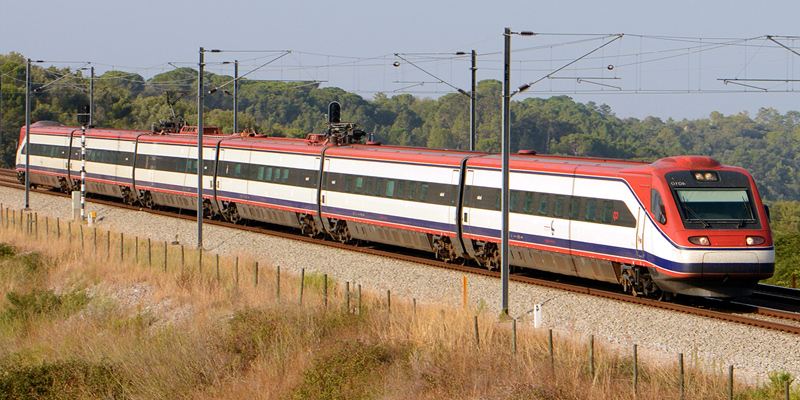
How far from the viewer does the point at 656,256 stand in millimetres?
24875

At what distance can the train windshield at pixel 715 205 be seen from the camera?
24.8m

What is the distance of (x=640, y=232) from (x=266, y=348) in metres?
8.77

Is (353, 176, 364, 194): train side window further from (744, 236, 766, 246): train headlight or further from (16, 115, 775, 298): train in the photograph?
(744, 236, 766, 246): train headlight

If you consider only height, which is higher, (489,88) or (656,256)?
(489,88)

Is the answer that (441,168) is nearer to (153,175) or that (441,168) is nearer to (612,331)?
(612,331)

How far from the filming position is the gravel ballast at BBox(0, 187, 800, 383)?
808 inches

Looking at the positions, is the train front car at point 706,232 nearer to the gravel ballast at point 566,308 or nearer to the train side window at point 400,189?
the gravel ballast at point 566,308

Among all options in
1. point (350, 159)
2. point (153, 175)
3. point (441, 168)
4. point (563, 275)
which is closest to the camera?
point (563, 275)

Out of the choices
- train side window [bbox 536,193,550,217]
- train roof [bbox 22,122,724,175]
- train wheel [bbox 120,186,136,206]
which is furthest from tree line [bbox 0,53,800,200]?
train side window [bbox 536,193,550,217]

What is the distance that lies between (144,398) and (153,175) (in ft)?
91.8

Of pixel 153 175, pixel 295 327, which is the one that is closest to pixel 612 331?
pixel 295 327

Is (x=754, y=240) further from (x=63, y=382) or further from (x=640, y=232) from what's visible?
(x=63, y=382)

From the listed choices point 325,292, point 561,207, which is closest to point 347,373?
point 325,292

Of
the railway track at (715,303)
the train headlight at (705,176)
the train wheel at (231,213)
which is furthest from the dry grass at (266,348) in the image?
the train wheel at (231,213)
